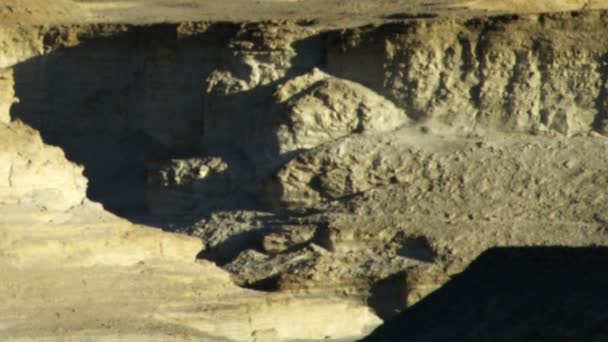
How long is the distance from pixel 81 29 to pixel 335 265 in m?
14.3

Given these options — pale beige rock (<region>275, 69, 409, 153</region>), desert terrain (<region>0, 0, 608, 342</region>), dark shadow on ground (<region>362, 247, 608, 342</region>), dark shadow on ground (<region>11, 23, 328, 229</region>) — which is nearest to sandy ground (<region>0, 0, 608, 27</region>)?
desert terrain (<region>0, 0, 608, 342</region>)

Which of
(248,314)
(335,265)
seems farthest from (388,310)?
(248,314)

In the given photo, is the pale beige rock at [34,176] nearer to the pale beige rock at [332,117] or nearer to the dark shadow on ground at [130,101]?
the pale beige rock at [332,117]

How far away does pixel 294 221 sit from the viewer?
52.3 meters

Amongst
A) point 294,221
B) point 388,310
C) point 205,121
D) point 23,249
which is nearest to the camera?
point 23,249

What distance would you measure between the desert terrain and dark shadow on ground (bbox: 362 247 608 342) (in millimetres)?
9329

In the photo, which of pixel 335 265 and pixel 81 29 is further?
pixel 81 29

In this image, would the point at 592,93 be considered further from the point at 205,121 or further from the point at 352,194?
the point at 205,121

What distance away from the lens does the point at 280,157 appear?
5509 centimetres

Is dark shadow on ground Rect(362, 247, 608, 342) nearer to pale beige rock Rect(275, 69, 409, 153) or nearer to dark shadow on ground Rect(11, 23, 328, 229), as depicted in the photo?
pale beige rock Rect(275, 69, 409, 153)

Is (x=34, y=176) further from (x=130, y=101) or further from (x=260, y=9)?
(x=260, y=9)

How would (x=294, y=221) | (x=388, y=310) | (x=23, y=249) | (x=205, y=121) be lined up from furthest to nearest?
(x=205, y=121) < (x=294, y=221) < (x=388, y=310) < (x=23, y=249)

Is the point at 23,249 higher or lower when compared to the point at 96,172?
higher

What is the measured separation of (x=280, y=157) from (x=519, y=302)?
25.9 m
